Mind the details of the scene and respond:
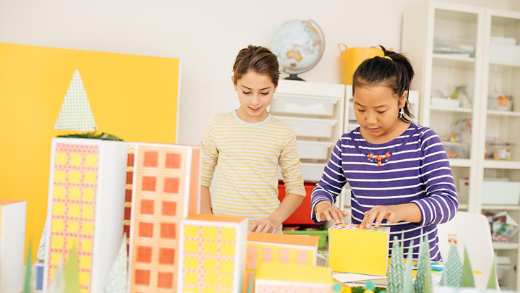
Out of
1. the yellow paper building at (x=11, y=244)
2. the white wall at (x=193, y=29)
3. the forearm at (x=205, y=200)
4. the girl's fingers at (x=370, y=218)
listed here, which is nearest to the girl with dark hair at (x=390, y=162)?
the girl's fingers at (x=370, y=218)

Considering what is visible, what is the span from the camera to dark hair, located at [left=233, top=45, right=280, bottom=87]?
1.38 meters

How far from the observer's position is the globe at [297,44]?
243 centimetres

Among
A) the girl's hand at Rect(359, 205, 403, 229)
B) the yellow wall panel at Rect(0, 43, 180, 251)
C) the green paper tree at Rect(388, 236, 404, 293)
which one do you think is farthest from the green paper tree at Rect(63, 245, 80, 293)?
the yellow wall panel at Rect(0, 43, 180, 251)

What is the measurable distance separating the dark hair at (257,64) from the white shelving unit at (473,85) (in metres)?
1.48

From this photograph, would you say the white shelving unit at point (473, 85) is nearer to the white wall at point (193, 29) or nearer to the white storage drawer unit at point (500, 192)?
the white storage drawer unit at point (500, 192)

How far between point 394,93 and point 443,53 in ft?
5.89

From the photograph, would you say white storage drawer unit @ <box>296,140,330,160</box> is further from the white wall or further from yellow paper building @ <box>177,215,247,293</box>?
yellow paper building @ <box>177,215,247,293</box>

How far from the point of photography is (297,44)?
2430 millimetres

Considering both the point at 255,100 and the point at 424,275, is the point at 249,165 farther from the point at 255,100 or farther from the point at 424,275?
the point at 424,275

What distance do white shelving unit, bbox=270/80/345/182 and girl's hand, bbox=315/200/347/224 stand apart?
1333 millimetres

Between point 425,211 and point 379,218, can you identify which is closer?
point 379,218

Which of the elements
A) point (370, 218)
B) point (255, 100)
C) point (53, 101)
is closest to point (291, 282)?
point (370, 218)

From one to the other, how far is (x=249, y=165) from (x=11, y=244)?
2.95 feet

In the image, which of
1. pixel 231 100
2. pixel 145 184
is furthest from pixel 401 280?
pixel 231 100
